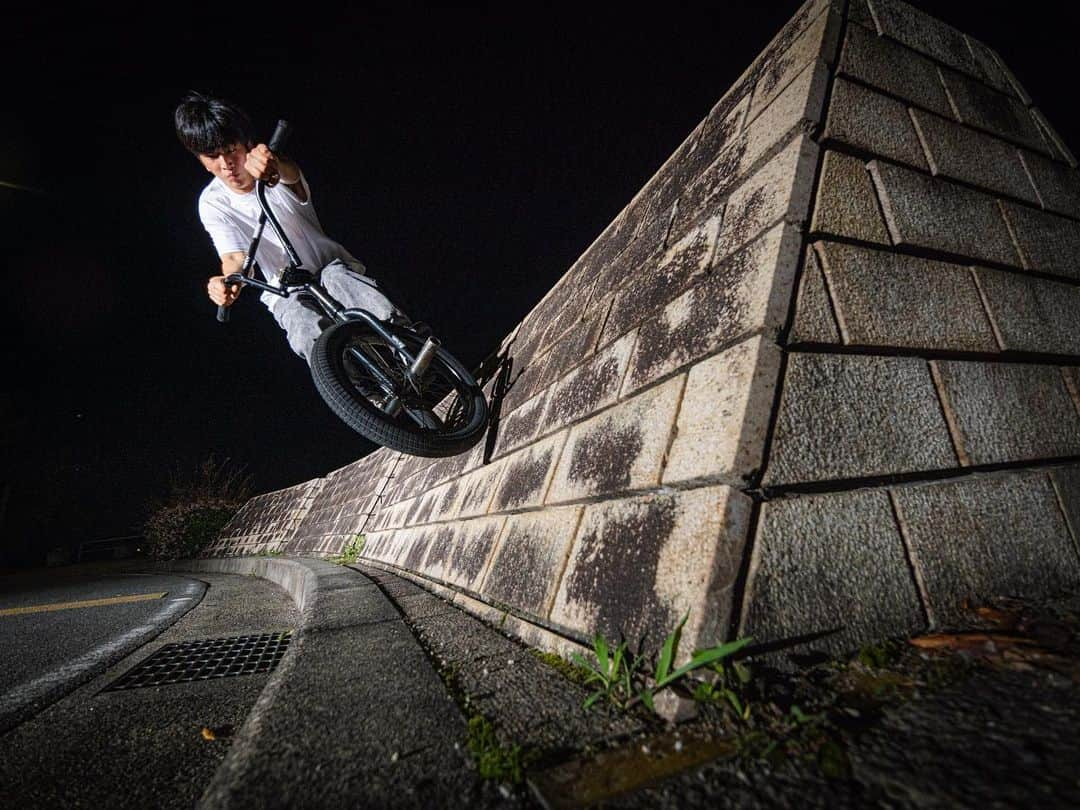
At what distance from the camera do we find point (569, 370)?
2.12 m

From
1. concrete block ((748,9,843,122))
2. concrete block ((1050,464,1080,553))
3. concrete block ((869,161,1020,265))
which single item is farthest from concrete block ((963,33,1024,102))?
concrete block ((1050,464,1080,553))

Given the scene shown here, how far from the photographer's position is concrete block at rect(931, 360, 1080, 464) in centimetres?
121

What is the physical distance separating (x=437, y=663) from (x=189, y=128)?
427 cm

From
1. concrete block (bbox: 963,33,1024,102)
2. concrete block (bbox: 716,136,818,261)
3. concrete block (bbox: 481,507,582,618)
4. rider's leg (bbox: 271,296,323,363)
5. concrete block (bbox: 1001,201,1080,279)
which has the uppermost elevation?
concrete block (bbox: 963,33,1024,102)

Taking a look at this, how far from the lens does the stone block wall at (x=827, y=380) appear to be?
0.98 metres

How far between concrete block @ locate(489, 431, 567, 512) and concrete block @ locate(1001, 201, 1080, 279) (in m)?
1.96

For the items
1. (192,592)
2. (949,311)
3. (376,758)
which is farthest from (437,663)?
(192,592)

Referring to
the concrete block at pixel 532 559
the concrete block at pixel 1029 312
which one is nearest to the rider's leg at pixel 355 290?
the concrete block at pixel 532 559

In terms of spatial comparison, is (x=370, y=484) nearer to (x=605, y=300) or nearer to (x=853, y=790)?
(x=605, y=300)

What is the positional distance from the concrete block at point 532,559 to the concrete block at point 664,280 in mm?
851

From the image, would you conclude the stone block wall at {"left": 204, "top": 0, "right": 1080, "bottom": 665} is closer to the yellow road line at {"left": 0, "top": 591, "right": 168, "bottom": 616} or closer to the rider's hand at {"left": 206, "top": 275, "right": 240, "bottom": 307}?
the rider's hand at {"left": 206, "top": 275, "right": 240, "bottom": 307}

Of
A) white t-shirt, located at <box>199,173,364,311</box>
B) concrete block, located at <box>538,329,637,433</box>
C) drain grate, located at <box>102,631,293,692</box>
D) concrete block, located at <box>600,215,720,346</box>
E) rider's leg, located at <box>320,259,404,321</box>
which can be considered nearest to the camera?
concrete block, located at <box>600,215,720,346</box>

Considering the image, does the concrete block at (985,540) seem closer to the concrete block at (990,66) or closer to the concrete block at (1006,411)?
the concrete block at (1006,411)

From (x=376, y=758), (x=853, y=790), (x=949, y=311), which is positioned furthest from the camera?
(x=949, y=311)
